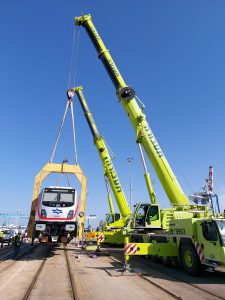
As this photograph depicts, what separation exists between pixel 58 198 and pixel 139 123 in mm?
6069

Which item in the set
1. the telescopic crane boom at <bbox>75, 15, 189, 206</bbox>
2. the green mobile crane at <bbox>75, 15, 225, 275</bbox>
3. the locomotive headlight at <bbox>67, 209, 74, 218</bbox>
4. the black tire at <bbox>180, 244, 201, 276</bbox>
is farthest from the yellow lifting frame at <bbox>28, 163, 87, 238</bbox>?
the black tire at <bbox>180, 244, 201, 276</bbox>

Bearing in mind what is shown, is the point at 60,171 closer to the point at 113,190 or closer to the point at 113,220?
the point at 113,190

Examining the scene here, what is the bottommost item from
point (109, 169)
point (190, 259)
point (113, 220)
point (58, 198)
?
point (190, 259)

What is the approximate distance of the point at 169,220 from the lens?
46.3 ft

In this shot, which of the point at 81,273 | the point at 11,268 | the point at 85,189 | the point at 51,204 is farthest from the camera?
the point at 85,189

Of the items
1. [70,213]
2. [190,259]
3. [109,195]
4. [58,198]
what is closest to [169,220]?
[190,259]

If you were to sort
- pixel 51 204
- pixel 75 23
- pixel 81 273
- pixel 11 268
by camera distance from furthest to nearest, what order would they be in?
pixel 75 23, pixel 51 204, pixel 11 268, pixel 81 273

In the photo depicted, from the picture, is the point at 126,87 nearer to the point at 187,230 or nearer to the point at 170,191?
the point at 170,191

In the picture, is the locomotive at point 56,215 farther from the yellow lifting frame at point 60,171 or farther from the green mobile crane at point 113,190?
the green mobile crane at point 113,190

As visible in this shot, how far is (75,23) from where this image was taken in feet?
69.7

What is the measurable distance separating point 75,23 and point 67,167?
10948 millimetres

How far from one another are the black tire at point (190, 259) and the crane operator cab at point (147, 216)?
11.1 ft

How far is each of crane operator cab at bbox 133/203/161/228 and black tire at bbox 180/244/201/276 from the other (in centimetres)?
338

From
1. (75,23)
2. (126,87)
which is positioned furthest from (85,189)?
(75,23)
